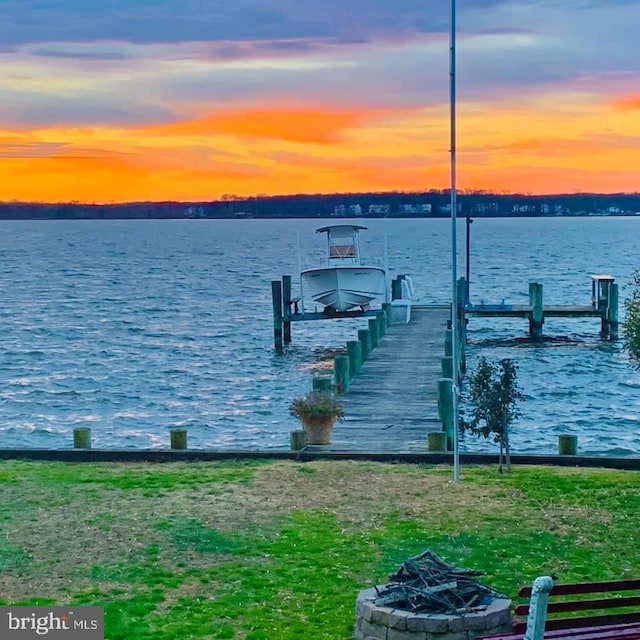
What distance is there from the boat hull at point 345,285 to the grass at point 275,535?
3378 cm

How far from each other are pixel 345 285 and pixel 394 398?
85.5 feet

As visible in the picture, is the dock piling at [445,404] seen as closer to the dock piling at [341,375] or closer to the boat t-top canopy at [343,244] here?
the dock piling at [341,375]

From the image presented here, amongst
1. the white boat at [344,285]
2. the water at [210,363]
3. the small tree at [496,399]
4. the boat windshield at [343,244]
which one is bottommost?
the water at [210,363]

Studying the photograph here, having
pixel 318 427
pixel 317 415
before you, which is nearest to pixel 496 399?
pixel 317 415

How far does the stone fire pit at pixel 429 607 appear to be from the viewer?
29.9ft

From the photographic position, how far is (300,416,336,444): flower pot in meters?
19.3

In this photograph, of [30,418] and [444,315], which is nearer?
[30,418]

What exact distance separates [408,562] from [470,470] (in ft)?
25.6

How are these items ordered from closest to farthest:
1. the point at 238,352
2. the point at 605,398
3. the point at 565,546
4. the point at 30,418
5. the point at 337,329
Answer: the point at 565,546
the point at 30,418
the point at 605,398
the point at 238,352
the point at 337,329

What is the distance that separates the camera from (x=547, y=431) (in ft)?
96.4

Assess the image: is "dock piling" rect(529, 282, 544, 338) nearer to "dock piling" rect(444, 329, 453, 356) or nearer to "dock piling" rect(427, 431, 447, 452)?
"dock piling" rect(444, 329, 453, 356)

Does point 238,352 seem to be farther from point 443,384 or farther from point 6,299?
point 6,299

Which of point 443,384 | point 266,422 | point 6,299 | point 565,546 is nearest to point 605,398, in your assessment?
point 266,422

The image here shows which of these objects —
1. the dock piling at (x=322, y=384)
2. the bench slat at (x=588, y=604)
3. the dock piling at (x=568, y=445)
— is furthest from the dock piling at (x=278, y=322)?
the bench slat at (x=588, y=604)
